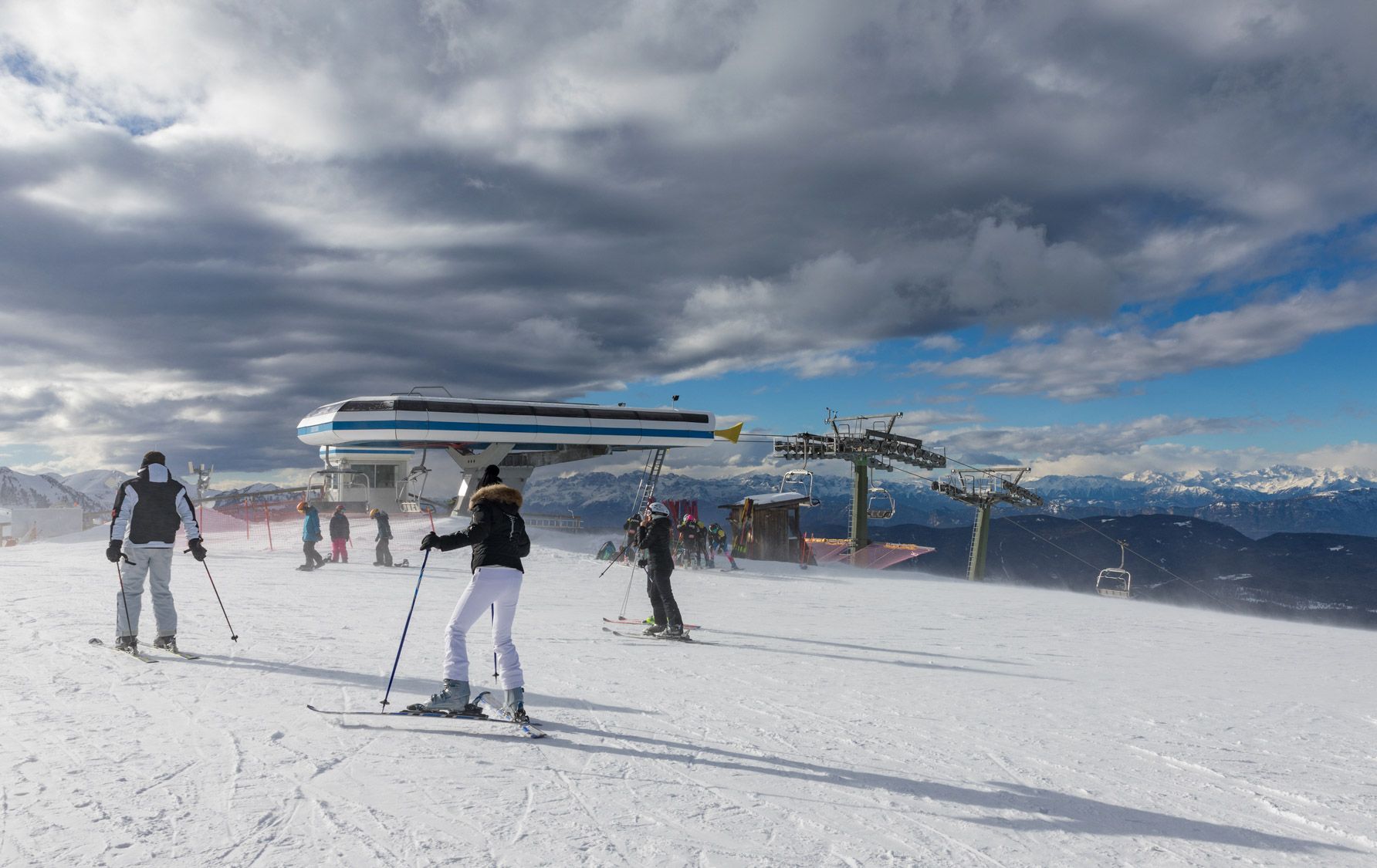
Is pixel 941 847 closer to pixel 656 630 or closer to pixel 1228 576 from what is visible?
pixel 656 630

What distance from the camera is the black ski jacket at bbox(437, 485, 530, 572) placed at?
20.3 feet

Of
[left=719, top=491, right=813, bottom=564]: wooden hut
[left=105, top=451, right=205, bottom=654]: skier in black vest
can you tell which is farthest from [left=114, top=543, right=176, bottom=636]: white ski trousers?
[left=719, top=491, right=813, bottom=564]: wooden hut

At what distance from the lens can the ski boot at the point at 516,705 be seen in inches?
244

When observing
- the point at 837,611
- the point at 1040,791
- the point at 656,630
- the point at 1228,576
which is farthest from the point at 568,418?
the point at 1228,576

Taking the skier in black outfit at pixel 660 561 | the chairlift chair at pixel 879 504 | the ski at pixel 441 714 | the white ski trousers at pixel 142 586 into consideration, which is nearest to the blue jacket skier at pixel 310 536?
the white ski trousers at pixel 142 586

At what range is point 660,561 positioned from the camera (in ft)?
36.0

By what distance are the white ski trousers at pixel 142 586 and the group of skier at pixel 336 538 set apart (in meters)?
11.1

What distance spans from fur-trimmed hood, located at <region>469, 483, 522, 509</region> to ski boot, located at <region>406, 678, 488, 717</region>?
4.66 feet

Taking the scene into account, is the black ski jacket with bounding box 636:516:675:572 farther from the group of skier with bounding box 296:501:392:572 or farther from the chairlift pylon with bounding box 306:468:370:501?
the chairlift pylon with bounding box 306:468:370:501

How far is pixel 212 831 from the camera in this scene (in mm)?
4246

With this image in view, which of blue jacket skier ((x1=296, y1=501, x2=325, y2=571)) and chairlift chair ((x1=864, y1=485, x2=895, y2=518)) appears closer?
blue jacket skier ((x1=296, y1=501, x2=325, y2=571))

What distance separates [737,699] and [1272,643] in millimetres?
12863

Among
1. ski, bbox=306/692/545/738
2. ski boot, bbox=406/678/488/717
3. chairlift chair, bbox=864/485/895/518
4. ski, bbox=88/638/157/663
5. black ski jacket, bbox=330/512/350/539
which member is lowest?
ski, bbox=88/638/157/663

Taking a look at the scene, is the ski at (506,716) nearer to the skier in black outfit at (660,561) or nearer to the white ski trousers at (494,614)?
the white ski trousers at (494,614)
